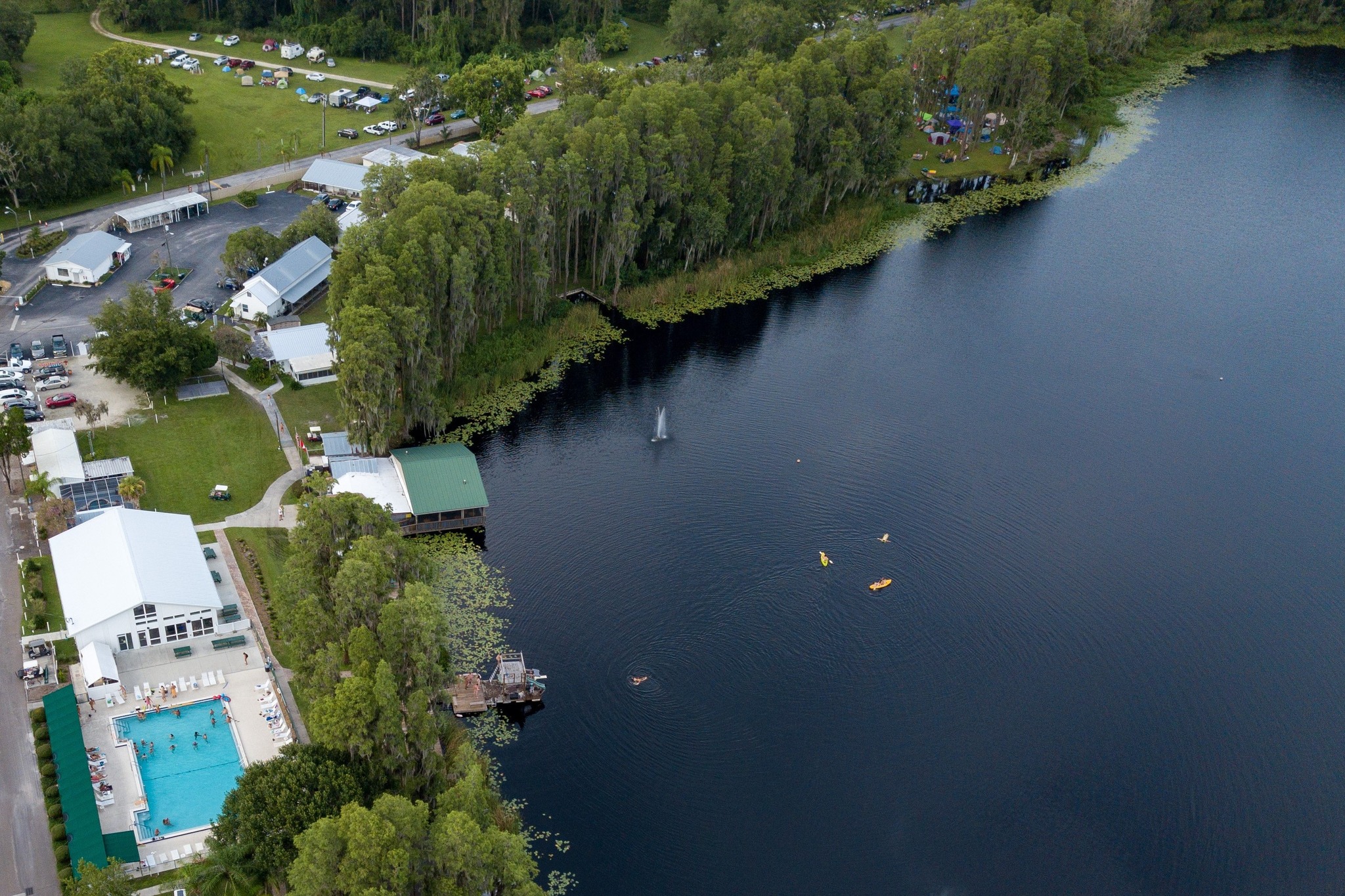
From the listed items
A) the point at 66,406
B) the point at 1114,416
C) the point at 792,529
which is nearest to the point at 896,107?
the point at 1114,416

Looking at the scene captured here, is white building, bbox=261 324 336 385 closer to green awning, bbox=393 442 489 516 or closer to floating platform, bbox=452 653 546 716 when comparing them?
green awning, bbox=393 442 489 516

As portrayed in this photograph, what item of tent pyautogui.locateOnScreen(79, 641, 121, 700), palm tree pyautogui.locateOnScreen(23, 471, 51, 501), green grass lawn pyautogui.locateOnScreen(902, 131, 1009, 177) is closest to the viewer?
tent pyautogui.locateOnScreen(79, 641, 121, 700)

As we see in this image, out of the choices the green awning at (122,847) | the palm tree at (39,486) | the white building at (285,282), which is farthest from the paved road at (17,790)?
the white building at (285,282)

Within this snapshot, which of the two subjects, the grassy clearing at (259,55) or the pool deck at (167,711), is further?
the grassy clearing at (259,55)

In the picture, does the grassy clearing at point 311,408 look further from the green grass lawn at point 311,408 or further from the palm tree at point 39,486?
the palm tree at point 39,486

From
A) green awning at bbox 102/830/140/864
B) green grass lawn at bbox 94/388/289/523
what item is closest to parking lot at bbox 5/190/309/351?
green grass lawn at bbox 94/388/289/523

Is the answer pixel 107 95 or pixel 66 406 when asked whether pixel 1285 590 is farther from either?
pixel 107 95
